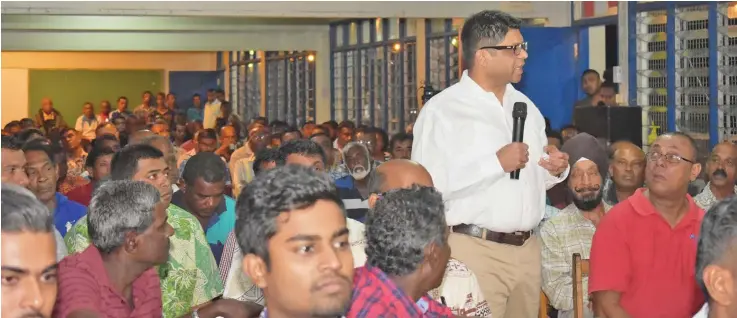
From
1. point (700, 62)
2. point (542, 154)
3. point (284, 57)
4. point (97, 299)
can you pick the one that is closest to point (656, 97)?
point (700, 62)

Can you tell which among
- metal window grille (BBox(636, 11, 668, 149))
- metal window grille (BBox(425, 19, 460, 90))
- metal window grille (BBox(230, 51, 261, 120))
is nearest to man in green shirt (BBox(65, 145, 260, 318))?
metal window grille (BBox(636, 11, 668, 149))

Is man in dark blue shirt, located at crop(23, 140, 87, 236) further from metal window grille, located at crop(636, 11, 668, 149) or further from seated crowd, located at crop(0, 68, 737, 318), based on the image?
metal window grille, located at crop(636, 11, 668, 149)

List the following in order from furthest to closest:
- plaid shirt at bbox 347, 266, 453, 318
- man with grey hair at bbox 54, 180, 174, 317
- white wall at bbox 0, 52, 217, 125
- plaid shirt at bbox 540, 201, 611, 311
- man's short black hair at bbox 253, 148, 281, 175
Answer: white wall at bbox 0, 52, 217, 125 → man's short black hair at bbox 253, 148, 281, 175 → plaid shirt at bbox 540, 201, 611, 311 → man with grey hair at bbox 54, 180, 174, 317 → plaid shirt at bbox 347, 266, 453, 318

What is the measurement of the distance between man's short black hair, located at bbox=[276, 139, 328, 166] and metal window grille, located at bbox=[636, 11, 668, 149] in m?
6.18

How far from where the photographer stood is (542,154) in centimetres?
506

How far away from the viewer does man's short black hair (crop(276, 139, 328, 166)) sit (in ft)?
19.7

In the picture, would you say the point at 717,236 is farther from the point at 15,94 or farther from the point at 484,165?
the point at 15,94

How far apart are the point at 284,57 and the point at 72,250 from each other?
735 inches

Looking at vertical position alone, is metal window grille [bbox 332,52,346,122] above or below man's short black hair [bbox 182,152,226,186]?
above

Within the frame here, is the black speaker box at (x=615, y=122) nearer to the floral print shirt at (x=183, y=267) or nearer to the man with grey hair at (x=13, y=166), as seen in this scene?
the man with grey hair at (x=13, y=166)

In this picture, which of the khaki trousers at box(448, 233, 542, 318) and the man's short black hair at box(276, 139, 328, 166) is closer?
the khaki trousers at box(448, 233, 542, 318)

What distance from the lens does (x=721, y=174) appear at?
768 cm

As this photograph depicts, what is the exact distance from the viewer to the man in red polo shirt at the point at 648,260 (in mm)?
4793

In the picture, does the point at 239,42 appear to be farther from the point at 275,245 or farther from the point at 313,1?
the point at 275,245
